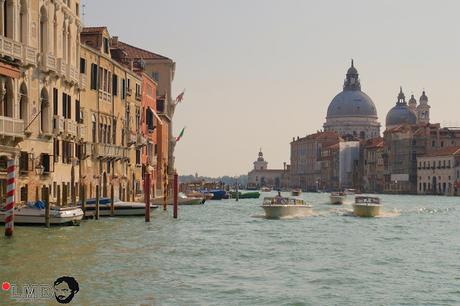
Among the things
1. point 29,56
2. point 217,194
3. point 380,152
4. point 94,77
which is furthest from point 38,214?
point 380,152

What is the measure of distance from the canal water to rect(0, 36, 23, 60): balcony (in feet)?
17.1

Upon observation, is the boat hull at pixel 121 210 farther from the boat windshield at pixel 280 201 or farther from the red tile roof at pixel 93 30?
the red tile roof at pixel 93 30

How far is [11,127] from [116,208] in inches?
332

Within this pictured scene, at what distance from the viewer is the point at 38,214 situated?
87.2 feet

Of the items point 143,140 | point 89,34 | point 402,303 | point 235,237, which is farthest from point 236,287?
point 143,140

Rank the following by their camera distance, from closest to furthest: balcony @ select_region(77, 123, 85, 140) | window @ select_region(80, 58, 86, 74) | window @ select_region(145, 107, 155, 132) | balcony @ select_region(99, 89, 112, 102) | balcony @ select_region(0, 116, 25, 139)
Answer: balcony @ select_region(0, 116, 25, 139)
balcony @ select_region(77, 123, 85, 140)
window @ select_region(80, 58, 86, 74)
balcony @ select_region(99, 89, 112, 102)
window @ select_region(145, 107, 155, 132)

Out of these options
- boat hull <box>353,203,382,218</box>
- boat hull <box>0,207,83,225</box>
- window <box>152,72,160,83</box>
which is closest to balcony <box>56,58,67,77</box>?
boat hull <box>0,207,83,225</box>

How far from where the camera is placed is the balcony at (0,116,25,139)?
26.4 meters

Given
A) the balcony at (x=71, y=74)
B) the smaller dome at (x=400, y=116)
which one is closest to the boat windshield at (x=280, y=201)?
the balcony at (x=71, y=74)

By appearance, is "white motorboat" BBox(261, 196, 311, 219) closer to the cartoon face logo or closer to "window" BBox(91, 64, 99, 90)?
"window" BBox(91, 64, 99, 90)

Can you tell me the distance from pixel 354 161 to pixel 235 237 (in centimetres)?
14154

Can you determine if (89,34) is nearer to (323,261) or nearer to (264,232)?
(264,232)

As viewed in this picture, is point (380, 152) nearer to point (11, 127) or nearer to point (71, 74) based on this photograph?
point (71, 74)

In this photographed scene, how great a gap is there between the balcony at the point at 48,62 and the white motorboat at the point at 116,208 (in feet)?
17.3
